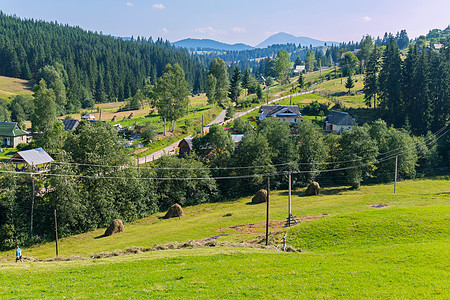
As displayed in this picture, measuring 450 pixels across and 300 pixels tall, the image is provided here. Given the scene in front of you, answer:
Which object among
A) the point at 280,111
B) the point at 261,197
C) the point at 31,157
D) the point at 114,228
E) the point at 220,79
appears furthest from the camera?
the point at 220,79

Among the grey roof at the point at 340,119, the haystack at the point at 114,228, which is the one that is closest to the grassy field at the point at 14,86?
the haystack at the point at 114,228

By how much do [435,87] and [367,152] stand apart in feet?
119

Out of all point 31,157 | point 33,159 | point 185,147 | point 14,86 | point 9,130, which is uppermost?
point 14,86

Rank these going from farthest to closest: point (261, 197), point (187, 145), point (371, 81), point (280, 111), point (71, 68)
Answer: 1. point (71, 68)
2. point (371, 81)
3. point (280, 111)
4. point (187, 145)
5. point (261, 197)

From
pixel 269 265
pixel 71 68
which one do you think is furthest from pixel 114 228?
pixel 71 68

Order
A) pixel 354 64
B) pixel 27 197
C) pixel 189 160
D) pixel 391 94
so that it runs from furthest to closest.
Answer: pixel 354 64 → pixel 391 94 → pixel 189 160 → pixel 27 197

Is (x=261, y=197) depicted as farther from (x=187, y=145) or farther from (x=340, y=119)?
(x=340, y=119)

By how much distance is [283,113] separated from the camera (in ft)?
300

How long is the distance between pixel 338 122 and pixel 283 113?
586 inches

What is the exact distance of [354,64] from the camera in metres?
153

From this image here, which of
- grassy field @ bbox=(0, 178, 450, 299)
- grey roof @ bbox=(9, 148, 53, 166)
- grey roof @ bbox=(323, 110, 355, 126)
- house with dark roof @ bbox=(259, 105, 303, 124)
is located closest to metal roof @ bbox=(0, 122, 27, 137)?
grey roof @ bbox=(9, 148, 53, 166)

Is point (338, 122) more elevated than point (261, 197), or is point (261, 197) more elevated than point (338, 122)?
point (338, 122)

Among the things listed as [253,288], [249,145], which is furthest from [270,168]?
[253,288]

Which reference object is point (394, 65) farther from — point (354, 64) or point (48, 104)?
point (48, 104)
